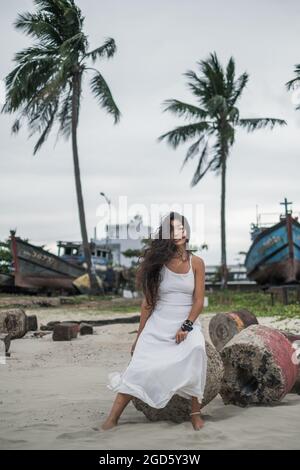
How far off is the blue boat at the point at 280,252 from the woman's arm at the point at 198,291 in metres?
17.0

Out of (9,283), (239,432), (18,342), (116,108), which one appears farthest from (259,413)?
(9,283)

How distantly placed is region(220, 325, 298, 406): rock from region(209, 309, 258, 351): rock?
115 inches

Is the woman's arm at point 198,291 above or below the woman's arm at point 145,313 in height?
above

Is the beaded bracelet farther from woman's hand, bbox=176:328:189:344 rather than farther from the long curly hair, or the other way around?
the long curly hair

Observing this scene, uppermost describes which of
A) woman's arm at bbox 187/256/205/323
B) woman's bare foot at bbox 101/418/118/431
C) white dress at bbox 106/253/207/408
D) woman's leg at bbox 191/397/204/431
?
woman's arm at bbox 187/256/205/323

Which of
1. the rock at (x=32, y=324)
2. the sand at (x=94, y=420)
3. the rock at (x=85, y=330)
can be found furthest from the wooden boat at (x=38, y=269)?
the sand at (x=94, y=420)

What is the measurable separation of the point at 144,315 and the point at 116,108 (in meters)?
19.0

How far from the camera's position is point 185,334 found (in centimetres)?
372

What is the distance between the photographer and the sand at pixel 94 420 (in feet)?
11.0

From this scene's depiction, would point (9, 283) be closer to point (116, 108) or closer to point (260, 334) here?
point (116, 108)

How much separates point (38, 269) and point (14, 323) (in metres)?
14.4

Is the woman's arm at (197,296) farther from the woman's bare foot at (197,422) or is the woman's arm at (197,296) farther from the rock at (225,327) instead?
the rock at (225,327)

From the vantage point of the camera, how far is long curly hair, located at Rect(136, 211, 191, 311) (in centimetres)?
387

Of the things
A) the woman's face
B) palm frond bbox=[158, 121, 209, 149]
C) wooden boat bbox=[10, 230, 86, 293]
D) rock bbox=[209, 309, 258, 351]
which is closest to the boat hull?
palm frond bbox=[158, 121, 209, 149]
